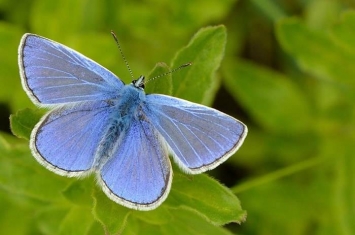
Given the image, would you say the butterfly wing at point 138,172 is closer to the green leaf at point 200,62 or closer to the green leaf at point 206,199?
the green leaf at point 206,199

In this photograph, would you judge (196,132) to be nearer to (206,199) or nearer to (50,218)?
(206,199)

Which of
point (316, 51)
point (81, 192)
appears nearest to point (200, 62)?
point (81, 192)

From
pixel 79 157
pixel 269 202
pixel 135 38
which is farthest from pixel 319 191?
pixel 79 157

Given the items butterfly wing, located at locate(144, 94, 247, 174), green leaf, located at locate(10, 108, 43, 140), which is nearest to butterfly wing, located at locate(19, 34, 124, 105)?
green leaf, located at locate(10, 108, 43, 140)

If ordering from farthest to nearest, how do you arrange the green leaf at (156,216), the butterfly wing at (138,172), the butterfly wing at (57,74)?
the green leaf at (156,216) < the butterfly wing at (57,74) < the butterfly wing at (138,172)

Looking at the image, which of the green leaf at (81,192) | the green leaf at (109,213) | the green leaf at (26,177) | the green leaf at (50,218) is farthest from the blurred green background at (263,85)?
the green leaf at (109,213)

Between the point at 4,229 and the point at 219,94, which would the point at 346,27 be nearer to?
the point at 219,94
